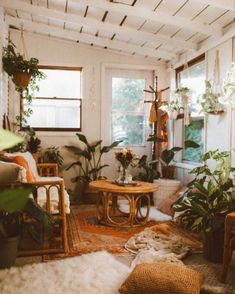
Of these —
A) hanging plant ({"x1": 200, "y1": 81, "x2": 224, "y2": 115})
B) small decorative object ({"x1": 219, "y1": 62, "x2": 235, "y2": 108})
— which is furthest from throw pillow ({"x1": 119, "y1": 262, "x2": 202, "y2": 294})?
hanging plant ({"x1": 200, "y1": 81, "x2": 224, "y2": 115})

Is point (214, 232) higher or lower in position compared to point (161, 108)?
lower

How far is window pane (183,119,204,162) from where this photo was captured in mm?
5203

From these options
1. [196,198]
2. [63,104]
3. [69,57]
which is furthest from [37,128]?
[196,198]

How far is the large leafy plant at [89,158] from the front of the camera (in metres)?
5.99

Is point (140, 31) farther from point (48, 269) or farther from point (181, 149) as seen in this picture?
point (48, 269)

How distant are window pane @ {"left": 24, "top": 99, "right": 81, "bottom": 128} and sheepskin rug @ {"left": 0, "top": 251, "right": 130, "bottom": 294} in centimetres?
351

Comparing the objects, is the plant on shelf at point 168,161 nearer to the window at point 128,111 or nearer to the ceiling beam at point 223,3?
the window at point 128,111

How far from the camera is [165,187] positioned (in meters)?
5.36

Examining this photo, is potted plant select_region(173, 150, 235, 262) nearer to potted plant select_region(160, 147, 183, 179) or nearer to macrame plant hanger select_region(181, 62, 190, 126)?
macrame plant hanger select_region(181, 62, 190, 126)

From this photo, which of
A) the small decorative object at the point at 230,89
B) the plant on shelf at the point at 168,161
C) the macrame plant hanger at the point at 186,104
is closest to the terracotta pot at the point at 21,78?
the macrame plant hanger at the point at 186,104

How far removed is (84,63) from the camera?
20.7 feet

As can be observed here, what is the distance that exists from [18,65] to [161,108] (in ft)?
7.67

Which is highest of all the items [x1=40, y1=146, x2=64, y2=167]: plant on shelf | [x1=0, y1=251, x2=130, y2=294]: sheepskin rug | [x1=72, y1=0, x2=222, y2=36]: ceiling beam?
[x1=72, y1=0, x2=222, y2=36]: ceiling beam

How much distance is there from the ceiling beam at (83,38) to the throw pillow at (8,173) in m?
3.31
